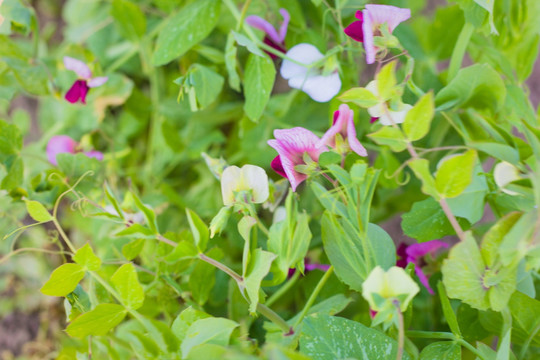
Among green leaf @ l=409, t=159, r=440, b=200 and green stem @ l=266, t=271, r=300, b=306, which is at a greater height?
green leaf @ l=409, t=159, r=440, b=200

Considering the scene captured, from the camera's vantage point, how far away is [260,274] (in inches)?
16.4

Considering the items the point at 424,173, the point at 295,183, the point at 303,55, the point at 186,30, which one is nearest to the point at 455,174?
the point at 424,173

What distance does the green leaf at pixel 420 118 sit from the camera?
0.38m

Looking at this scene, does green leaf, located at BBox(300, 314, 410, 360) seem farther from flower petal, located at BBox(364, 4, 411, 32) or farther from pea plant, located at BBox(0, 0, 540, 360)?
flower petal, located at BBox(364, 4, 411, 32)

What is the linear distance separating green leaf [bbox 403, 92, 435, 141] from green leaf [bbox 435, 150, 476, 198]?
0.03 metres

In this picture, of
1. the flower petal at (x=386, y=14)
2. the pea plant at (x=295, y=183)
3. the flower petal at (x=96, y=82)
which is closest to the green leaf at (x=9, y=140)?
the pea plant at (x=295, y=183)

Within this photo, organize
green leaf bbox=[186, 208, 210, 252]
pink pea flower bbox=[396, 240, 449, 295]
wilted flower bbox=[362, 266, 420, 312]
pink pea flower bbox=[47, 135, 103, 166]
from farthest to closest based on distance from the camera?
1. pink pea flower bbox=[47, 135, 103, 166]
2. pink pea flower bbox=[396, 240, 449, 295]
3. green leaf bbox=[186, 208, 210, 252]
4. wilted flower bbox=[362, 266, 420, 312]

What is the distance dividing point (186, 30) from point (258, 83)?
5.1 inches

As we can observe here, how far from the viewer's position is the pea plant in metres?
0.40

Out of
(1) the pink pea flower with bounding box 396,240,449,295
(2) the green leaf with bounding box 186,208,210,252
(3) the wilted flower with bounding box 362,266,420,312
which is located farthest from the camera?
(1) the pink pea flower with bounding box 396,240,449,295

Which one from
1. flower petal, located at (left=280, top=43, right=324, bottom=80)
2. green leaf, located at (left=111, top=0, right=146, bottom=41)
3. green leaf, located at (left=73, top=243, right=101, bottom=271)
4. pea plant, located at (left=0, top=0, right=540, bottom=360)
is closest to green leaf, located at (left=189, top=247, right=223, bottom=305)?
pea plant, located at (left=0, top=0, right=540, bottom=360)

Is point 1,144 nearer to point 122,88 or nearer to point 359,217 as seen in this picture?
point 122,88

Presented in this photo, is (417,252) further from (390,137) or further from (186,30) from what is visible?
(186,30)

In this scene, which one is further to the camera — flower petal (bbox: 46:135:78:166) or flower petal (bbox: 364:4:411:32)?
flower petal (bbox: 46:135:78:166)
